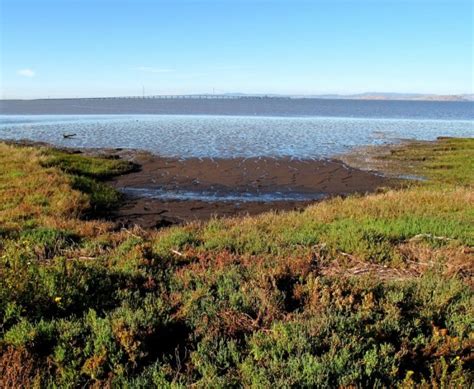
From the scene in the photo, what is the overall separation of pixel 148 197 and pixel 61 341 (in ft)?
53.3

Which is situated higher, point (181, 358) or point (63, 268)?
point (63, 268)

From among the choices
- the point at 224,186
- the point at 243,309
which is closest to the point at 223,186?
the point at 224,186

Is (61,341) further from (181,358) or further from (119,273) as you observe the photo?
(119,273)

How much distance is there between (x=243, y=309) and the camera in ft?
21.2

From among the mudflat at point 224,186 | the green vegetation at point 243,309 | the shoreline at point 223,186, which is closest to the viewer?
the green vegetation at point 243,309

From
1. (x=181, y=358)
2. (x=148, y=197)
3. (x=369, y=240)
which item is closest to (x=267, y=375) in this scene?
(x=181, y=358)

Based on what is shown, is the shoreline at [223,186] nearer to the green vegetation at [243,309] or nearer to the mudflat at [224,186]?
the mudflat at [224,186]

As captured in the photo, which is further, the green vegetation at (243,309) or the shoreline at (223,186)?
the shoreline at (223,186)

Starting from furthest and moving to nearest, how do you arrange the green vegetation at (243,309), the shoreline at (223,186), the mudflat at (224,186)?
the mudflat at (224,186) < the shoreline at (223,186) < the green vegetation at (243,309)

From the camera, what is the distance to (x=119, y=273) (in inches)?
309

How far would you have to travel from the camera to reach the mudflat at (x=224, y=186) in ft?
62.4

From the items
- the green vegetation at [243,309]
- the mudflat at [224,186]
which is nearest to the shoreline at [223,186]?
the mudflat at [224,186]

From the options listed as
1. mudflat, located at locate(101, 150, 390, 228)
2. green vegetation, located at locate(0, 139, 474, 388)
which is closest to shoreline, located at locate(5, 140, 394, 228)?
mudflat, located at locate(101, 150, 390, 228)

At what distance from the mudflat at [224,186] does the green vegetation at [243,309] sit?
738cm
